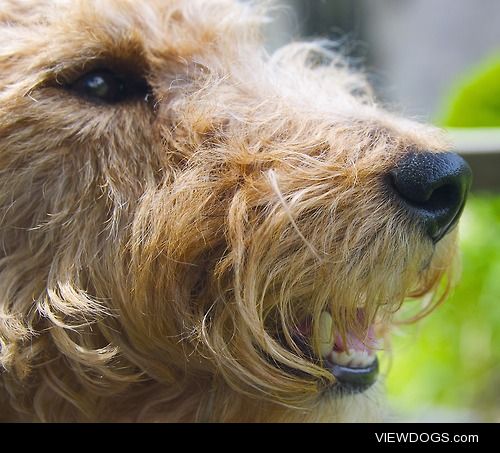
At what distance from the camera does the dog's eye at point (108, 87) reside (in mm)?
2307

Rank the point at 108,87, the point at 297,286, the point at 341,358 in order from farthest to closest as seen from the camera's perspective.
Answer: the point at 108,87 < the point at 341,358 < the point at 297,286

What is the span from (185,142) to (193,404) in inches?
30.5

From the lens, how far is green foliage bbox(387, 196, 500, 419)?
4867 mm

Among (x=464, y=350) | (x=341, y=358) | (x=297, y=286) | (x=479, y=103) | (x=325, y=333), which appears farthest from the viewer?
(x=479, y=103)

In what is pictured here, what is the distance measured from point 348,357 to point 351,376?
2.3 inches

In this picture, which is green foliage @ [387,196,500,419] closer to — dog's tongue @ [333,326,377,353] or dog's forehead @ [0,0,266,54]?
dog's tongue @ [333,326,377,353]

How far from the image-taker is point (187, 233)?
2010 mm

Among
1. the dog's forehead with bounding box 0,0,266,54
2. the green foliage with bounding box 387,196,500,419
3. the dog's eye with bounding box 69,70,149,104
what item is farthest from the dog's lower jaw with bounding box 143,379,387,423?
the green foliage with bounding box 387,196,500,419

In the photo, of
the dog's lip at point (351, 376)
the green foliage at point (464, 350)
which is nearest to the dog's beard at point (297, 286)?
the dog's lip at point (351, 376)

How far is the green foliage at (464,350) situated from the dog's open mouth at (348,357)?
2.63 m

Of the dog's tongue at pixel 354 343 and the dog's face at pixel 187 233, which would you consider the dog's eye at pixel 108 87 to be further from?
the dog's tongue at pixel 354 343
